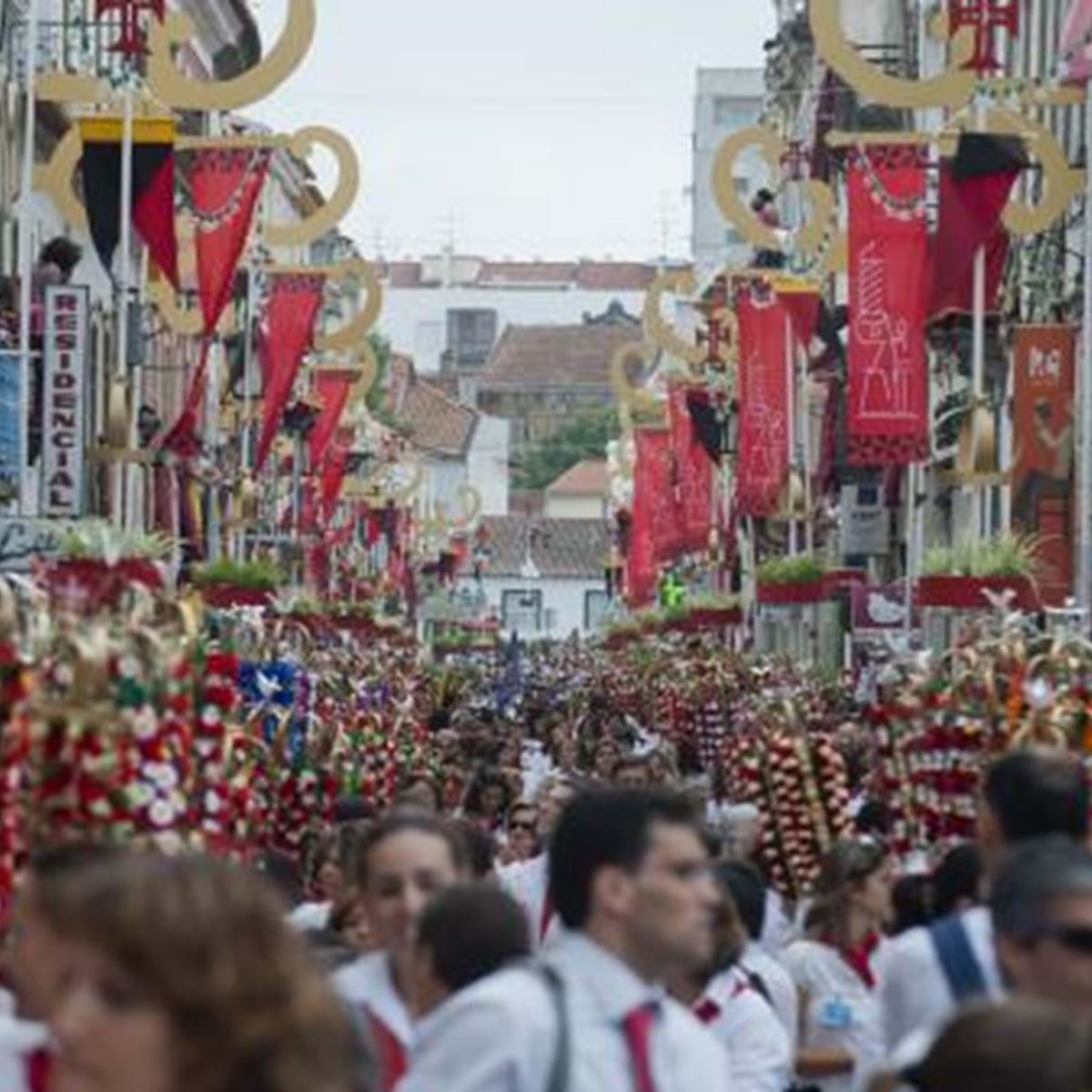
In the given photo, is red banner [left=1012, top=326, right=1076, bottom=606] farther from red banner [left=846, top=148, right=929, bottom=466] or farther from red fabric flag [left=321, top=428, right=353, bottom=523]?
red fabric flag [left=321, top=428, right=353, bottom=523]

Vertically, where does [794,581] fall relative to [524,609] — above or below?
above

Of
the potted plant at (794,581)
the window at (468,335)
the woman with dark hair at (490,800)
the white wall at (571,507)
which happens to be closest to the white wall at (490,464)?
the white wall at (571,507)

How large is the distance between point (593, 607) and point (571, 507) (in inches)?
494

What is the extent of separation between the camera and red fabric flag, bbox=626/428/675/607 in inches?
3465

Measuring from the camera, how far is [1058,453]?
43281mm

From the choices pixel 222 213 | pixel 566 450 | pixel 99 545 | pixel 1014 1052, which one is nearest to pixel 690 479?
pixel 222 213

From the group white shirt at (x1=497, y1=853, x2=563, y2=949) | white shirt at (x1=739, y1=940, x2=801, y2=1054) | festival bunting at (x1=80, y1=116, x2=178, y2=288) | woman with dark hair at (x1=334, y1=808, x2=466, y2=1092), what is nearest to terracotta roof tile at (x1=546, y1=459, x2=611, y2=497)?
festival bunting at (x1=80, y1=116, x2=178, y2=288)

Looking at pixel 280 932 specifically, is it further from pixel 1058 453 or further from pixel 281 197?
pixel 281 197

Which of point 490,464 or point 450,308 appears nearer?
point 490,464

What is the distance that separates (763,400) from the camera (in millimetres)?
55969

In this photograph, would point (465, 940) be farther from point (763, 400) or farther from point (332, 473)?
point (332, 473)

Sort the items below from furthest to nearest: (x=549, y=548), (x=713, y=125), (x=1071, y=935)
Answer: (x=549, y=548) < (x=713, y=125) < (x=1071, y=935)

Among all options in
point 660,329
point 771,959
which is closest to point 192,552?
point 660,329

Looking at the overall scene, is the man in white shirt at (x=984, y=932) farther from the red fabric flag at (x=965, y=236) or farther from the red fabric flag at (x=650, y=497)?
the red fabric flag at (x=650, y=497)
